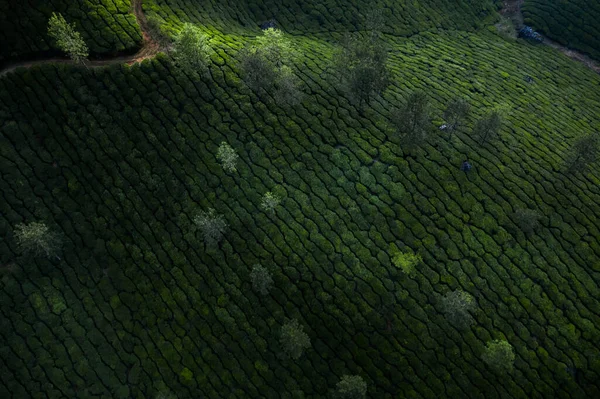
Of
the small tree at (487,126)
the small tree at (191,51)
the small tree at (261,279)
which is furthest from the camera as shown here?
the small tree at (487,126)

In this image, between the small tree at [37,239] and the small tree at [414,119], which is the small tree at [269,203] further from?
Result: the small tree at [37,239]

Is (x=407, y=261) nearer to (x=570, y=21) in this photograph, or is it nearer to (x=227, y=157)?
(x=227, y=157)

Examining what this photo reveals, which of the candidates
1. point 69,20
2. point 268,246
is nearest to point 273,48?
point 69,20

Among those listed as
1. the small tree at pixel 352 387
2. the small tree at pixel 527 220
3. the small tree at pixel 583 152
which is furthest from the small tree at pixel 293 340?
the small tree at pixel 583 152

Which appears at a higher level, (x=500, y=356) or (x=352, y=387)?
(x=500, y=356)

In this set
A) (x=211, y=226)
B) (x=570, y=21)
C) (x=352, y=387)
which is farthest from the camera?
(x=570, y=21)

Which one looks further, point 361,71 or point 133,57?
point 133,57

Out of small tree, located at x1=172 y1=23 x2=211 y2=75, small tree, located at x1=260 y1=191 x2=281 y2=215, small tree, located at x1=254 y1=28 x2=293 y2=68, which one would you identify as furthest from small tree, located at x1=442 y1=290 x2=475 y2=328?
small tree, located at x1=172 y1=23 x2=211 y2=75
